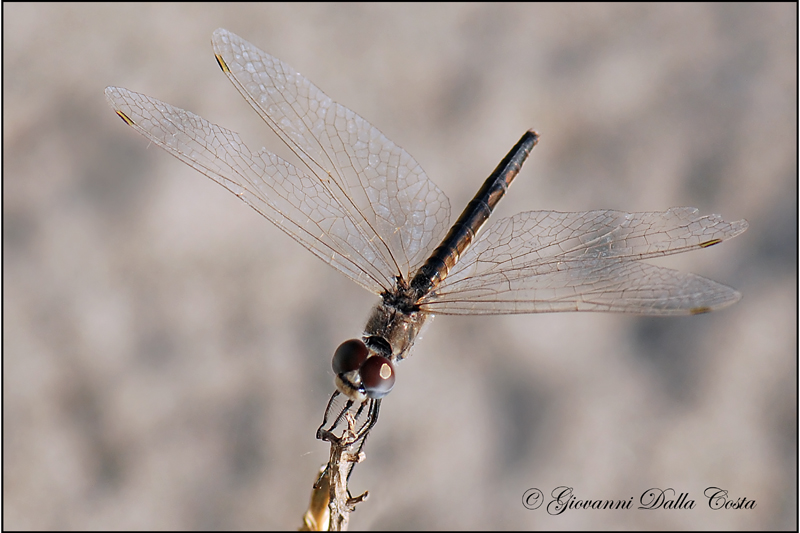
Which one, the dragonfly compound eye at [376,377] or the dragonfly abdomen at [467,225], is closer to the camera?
the dragonfly compound eye at [376,377]

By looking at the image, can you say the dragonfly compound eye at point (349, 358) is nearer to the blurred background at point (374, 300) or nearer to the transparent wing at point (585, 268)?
the transparent wing at point (585, 268)

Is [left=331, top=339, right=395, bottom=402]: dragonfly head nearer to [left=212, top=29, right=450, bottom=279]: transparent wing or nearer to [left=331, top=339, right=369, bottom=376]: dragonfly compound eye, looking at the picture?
[left=331, top=339, right=369, bottom=376]: dragonfly compound eye

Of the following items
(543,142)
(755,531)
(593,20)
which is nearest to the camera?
(755,531)

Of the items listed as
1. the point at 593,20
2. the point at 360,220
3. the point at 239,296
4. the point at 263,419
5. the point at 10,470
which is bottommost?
the point at 10,470

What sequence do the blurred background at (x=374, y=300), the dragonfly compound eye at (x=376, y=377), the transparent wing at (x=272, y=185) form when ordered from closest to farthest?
the dragonfly compound eye at (x=376, y=377)
the transparent wing at (x=272, y=185)
the blurred background at (x=374, y=300)

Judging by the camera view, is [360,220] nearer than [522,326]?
Yes

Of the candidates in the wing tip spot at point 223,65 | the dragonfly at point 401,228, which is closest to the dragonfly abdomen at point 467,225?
the dragonfly at point 401,228

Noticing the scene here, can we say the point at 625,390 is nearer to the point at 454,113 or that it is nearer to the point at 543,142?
the point at 543,142

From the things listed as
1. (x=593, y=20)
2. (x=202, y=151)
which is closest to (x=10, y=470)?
(x=202, y=151)
